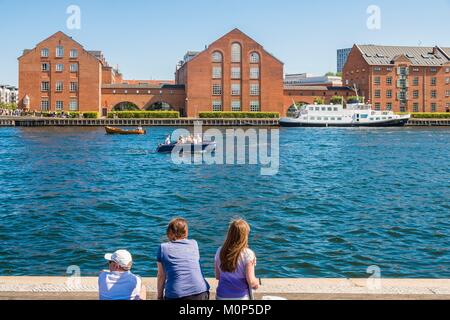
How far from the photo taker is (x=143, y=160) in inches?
1898

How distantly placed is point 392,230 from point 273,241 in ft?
15.5

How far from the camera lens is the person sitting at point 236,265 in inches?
316

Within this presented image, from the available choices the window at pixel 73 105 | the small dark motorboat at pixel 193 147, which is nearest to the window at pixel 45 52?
the window at pixel 73 105

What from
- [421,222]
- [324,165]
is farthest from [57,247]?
[324,165]

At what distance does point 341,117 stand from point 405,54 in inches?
979

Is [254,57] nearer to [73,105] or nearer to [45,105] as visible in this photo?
[73,105]

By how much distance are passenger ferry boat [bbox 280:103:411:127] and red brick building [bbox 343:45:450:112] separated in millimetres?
11337

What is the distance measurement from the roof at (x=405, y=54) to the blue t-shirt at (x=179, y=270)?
114891 millimetres

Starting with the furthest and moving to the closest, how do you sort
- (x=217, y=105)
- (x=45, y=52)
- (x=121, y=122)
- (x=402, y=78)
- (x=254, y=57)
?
(x=402, y=78) < (x=217, y=105) < (x=254, y=57) < (x=45, y=52) < (x=121, y=122)

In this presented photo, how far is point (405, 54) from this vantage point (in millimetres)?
121875

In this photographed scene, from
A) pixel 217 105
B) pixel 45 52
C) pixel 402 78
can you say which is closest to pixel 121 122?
pixel 217 105

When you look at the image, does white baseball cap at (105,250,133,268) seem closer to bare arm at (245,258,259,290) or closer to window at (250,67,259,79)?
bare arm at (245,258,259,290)

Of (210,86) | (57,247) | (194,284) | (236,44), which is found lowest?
(57,247)
